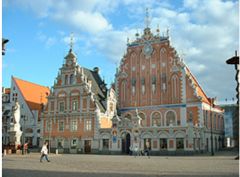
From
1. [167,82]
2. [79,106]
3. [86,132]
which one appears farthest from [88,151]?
[167,82]

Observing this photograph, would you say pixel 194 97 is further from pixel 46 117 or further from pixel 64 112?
pixel 46 117

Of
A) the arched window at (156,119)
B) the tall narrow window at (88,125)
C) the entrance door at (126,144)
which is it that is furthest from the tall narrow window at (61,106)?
the arched window at (156,119)

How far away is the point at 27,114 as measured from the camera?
59.6 metres

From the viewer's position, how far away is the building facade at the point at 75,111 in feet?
152

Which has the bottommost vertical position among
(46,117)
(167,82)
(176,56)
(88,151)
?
(88,151)

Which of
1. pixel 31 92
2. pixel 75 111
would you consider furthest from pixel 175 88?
pixel 31 92

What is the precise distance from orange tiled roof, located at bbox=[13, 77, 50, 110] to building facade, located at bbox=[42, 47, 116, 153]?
12.3 meters

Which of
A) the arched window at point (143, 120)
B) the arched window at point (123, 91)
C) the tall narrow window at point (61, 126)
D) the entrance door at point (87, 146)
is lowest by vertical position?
the entrance door at point (87, 146)

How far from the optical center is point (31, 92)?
64625 mm

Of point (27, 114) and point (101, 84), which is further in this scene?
point (27, 114)

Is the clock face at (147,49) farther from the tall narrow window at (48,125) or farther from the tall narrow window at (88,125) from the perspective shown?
the tall narrow window at (48,125)

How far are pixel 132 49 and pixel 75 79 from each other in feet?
32.5

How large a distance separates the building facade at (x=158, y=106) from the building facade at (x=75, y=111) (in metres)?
2.25

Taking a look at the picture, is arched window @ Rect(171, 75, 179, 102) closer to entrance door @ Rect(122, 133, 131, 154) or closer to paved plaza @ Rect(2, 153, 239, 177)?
entrance door @ Rect(122, 133, 131, 154)
